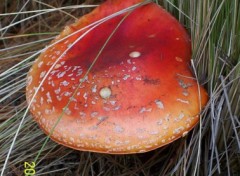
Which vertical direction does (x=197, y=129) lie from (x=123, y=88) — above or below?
below

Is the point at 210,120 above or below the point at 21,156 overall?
above

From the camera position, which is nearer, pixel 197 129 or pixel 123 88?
pixel 123 88

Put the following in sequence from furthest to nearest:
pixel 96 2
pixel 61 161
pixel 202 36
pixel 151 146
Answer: pixel 96 2 → pixel 61 161 → pixel 202 36 → pixel 151 146

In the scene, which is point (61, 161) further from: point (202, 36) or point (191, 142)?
point (202, 36)

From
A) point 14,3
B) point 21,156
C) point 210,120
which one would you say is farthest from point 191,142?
point 14,3

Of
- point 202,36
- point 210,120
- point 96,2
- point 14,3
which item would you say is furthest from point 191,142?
point 14,3

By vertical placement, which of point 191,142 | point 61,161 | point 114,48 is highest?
point 114,48

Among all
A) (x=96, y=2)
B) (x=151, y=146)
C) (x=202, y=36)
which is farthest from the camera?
(x=96, y=2)

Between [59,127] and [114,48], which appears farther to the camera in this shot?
[114,48]
